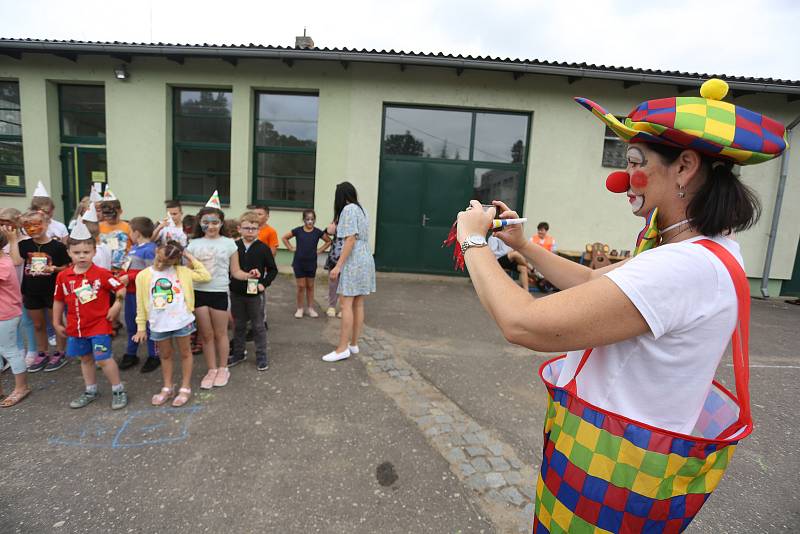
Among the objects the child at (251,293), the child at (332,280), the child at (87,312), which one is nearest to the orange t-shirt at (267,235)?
the child at (332,280)

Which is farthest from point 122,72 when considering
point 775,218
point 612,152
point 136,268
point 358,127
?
point 775,218

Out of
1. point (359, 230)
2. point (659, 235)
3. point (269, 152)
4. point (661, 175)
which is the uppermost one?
point (269, 152)

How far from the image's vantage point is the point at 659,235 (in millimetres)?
1202

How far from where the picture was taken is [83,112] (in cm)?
958

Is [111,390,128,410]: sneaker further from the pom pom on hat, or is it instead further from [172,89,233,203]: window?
[172,89,233,203]: window

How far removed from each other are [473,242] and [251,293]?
3.37 meters

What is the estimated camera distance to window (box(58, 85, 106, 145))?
957 cm

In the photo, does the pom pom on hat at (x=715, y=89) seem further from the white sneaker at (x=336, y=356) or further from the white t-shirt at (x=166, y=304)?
the white sneaker at (x=336, y=356)

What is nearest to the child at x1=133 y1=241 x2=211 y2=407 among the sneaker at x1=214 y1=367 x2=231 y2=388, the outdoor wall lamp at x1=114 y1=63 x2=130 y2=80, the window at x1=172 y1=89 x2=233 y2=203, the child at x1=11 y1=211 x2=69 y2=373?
the sneaker at x1=214 y1=367 x2=231 y2=388

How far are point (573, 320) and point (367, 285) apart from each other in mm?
3650

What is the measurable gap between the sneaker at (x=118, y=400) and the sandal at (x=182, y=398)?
373 mm

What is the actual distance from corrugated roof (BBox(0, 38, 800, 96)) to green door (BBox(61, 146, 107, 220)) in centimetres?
213

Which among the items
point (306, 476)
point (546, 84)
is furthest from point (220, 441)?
point (546, 84)

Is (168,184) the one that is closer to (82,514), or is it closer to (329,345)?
(329,345)
